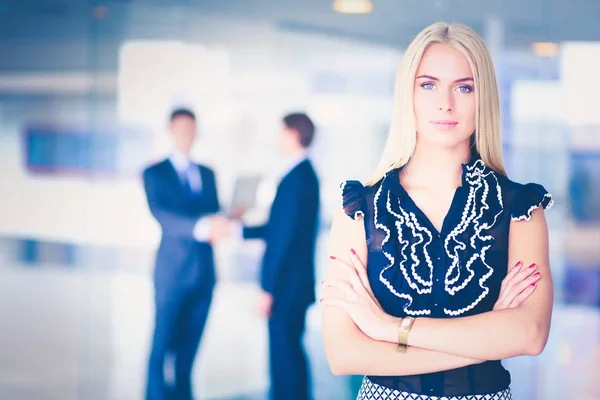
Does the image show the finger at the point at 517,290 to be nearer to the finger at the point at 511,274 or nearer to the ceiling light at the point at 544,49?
the finger at the point at 511,274

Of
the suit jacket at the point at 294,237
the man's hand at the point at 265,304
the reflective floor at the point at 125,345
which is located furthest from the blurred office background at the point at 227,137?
the suit jacket at the point at 294,237

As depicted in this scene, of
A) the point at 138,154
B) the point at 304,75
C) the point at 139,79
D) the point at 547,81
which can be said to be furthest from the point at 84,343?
the point at 547,81

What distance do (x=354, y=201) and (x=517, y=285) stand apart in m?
0.37

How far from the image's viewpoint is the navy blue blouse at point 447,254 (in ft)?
5.55

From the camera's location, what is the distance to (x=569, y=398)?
536 centimetres

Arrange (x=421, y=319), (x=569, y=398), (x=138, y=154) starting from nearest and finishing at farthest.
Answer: (x=421, y=319)
(x=569, y=398)
(x=138, y=154)

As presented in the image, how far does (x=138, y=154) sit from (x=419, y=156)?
13.7 feet

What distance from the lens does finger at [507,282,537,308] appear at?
1.69 m

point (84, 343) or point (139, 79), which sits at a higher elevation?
point (139, 79)

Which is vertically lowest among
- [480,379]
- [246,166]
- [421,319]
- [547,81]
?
[480,379]

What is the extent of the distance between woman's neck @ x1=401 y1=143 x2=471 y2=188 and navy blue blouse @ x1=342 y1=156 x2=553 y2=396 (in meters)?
0.03

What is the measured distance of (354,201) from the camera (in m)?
1.74

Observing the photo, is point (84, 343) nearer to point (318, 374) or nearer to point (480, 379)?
point (318, 374)

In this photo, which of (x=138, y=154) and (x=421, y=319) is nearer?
(x=421, y=319)
